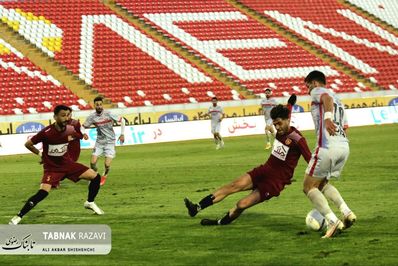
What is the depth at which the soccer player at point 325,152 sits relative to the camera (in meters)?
11.4

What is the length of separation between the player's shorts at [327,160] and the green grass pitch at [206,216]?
870 mm

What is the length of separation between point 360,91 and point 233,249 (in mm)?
46309

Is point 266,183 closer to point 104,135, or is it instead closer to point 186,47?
point 104,135

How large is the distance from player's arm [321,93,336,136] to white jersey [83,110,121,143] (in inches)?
457

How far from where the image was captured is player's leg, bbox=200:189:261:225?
1248 centimetres

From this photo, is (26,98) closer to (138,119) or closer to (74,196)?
(138,119)

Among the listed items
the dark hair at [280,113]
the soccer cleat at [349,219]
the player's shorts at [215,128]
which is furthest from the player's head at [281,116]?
the player's shorts at [215,128]

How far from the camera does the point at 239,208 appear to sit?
1258 centimetres

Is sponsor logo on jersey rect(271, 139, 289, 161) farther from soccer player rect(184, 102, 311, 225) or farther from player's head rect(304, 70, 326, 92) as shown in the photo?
player's head rect(304, 70, 326, 92)

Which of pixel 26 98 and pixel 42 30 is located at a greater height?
pixel 42 30

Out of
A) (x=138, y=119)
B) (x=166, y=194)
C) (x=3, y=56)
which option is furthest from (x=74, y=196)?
(x=3, y=56)

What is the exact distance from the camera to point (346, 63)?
5881 cm

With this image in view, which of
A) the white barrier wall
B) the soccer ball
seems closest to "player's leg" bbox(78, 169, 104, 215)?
the soccer ball

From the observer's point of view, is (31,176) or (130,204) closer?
(130,204)
